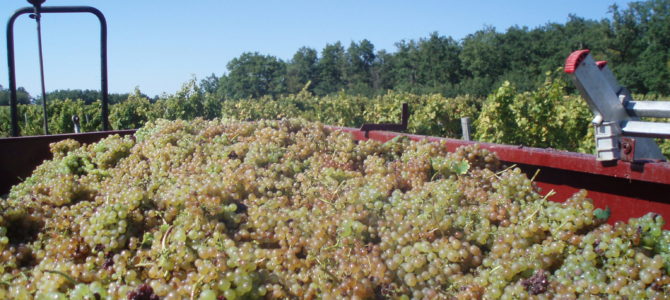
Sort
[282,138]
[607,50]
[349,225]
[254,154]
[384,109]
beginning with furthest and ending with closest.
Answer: [607,50] < [384,109] < [282,138] < [254,154] < [349,225]

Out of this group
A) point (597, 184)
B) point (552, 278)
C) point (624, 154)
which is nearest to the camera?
point (552, 278)

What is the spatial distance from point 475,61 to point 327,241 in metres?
62.2

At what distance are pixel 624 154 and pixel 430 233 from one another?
0.81 m

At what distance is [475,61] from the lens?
59.9m

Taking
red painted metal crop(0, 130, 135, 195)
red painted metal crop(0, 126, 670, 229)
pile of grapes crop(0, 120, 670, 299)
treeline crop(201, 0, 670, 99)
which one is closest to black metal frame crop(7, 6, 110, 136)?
red painted metal crop(0, 130, 135, 195)

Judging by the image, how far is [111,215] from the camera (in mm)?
1478

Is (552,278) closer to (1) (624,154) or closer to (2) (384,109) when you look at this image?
(1) (624,154)

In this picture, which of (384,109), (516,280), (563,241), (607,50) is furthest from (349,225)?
(607,50)

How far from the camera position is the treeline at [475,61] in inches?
1766

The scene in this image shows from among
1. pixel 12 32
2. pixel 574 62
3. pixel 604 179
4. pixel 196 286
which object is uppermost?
pixel 12 32

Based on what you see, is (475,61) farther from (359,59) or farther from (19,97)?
(19,97)

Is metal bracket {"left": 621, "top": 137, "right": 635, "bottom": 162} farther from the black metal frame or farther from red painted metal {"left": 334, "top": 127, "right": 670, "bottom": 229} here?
the black metal frame

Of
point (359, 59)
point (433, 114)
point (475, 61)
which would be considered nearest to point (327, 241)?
point (433, 114)

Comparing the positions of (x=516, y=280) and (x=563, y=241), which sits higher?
(x=563, y=241)
